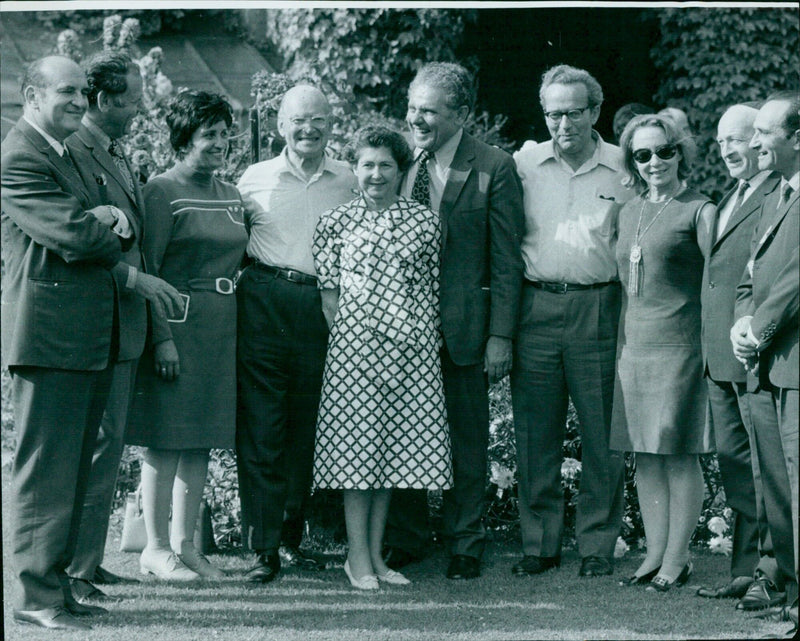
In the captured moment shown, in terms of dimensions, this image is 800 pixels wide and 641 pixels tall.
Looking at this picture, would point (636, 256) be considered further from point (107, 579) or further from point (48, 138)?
point (107, 579)

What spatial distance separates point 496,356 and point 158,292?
5.48ft

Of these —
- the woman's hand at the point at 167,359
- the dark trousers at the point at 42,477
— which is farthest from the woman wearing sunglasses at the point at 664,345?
the dark trousers at the point at 42,477

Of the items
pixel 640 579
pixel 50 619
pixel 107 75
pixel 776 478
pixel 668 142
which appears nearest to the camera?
pixel 50 619

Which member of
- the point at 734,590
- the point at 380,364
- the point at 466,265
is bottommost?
the point at 734,590

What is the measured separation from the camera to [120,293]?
468cm

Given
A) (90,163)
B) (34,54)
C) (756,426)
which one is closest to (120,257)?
(90,163)

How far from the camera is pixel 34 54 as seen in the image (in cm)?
994

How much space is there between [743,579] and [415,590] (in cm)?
150

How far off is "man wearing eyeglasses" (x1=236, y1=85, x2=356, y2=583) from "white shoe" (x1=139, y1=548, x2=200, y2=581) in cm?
31

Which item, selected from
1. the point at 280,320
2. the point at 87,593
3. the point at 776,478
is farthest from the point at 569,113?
the point at 87,593

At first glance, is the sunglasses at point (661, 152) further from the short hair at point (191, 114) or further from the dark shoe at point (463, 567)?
the dark shoe at point (463, 567)

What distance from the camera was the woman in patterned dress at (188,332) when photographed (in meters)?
5.16

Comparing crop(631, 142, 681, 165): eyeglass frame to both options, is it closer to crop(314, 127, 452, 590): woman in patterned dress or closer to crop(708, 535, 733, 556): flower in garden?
crop(314, 127, 452, 590): woman in patterned dress

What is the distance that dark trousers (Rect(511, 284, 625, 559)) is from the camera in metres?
5.30
